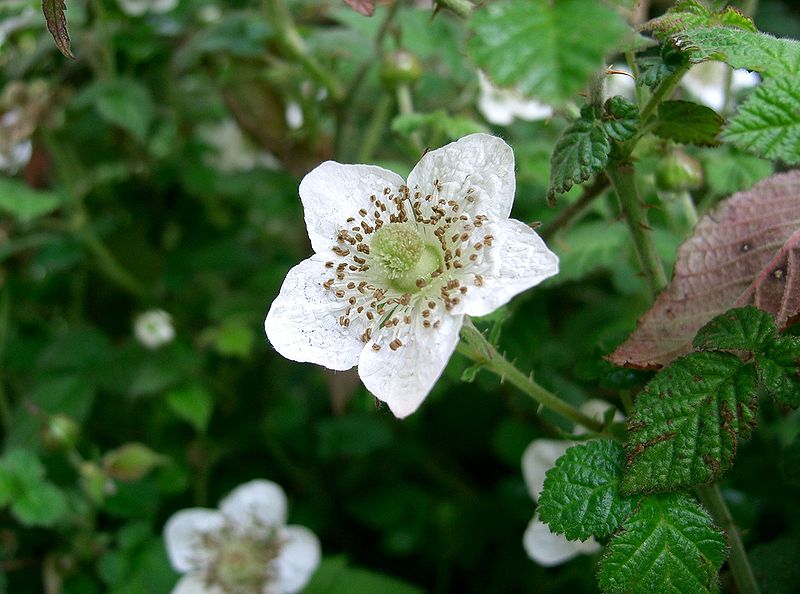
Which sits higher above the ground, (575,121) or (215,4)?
(575,121)

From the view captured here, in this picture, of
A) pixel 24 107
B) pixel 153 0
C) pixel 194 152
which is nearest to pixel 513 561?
pixel 194 152

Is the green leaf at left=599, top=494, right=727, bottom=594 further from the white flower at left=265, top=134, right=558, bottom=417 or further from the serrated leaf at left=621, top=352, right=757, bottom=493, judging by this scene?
the white flower at left=265, top=134, right=558, bottom=417

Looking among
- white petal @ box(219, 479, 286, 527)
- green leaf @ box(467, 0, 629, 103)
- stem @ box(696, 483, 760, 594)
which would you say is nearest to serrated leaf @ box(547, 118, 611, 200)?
green leaf @ box(467, 0, 629, 103)

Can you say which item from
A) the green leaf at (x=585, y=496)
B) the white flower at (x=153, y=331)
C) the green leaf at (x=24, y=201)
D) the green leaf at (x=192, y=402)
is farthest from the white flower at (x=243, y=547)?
the green leaf at (x=585, y=496)

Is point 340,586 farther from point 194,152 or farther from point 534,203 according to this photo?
point 194,152

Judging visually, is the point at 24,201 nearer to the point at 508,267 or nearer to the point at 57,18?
the point at 57,18

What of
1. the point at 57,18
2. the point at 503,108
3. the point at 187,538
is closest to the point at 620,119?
the point at 57,18

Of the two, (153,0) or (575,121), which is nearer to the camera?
(575,121)
